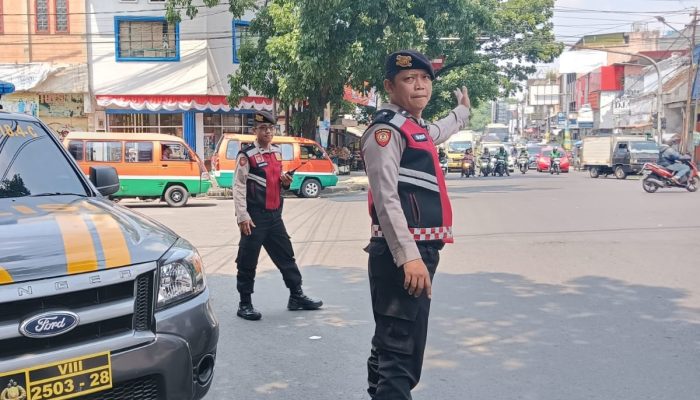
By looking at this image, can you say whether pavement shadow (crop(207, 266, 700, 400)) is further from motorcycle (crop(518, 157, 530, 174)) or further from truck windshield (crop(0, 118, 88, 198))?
motorcycle (crop(518, 157, 530, 174))

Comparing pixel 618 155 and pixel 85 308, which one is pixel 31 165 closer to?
pixel 85 308

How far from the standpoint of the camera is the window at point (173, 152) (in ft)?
59.8

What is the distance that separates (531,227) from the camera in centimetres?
1241

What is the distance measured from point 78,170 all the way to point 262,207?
6.66 ft

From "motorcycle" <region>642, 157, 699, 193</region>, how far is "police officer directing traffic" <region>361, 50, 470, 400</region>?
19251 mm

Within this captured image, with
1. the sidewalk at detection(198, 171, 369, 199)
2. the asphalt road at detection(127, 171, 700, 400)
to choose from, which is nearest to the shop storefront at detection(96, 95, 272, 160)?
the sidewalk at detection(198, 171, 369, 199)

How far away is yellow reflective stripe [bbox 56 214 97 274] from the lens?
9.16 ft

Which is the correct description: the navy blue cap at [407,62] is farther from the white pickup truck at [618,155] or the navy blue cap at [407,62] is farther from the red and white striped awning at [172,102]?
the white pickup truck at [618,155]

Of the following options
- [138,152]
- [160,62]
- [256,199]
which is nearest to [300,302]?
[256,199]

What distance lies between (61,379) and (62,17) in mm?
26544

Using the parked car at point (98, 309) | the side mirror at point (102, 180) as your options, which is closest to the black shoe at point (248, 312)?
the side mirror at point (102, 180)

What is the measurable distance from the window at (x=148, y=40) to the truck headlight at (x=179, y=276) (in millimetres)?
24766

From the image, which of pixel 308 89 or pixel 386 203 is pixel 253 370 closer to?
pixel 386 203

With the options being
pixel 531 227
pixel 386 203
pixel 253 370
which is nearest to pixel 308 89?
pixel 531 227
